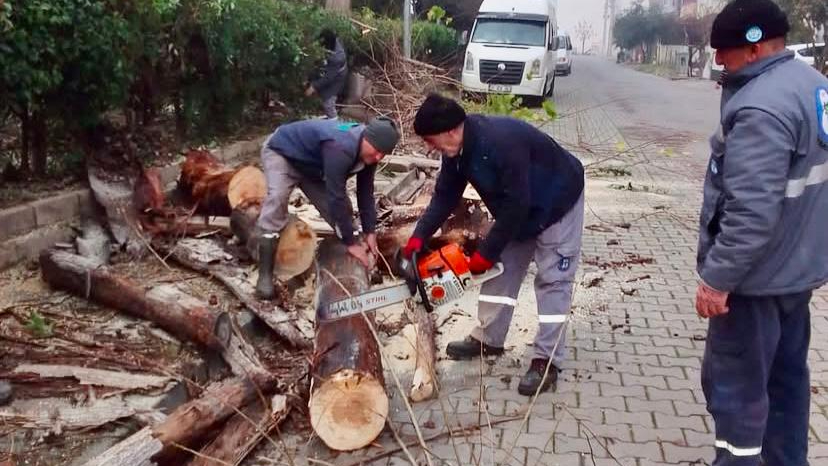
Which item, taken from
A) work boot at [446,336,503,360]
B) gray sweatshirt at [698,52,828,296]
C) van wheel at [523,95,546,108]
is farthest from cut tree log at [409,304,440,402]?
van wheel at [523,95,546,108]

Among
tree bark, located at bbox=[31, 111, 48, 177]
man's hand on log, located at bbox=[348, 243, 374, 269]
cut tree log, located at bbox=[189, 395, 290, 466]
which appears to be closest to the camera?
cut tree log, located at bbox=[189, 395, 290, 466]

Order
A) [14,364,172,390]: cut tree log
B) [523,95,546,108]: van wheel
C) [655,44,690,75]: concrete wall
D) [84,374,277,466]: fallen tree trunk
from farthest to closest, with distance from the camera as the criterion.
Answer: [655,44,690,75]: concrete wall, [523,95,546,108]: van wheel, [14,364,172,390]: cut tree log, [84,374,277,466]: fallen tree trunk

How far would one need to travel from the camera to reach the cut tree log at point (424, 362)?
150 inches

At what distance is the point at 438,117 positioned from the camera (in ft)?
11.3

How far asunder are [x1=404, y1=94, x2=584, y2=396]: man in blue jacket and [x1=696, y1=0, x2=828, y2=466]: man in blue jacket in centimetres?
89

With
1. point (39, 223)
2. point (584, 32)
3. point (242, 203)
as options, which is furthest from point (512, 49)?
point (584, 32)

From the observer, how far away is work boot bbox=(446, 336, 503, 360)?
432cm

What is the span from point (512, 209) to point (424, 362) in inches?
39.0

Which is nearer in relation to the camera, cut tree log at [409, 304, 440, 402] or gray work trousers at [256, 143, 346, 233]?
cut tree log at [409, 304, 440, 402]

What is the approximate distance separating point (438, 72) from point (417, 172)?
3518mm

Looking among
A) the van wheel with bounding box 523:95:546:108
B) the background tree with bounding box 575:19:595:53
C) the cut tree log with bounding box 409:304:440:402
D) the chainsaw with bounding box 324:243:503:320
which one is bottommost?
the background tree with bounding box 575:19:595:53

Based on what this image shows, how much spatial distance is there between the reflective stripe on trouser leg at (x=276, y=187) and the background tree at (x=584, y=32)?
10101 centimetres

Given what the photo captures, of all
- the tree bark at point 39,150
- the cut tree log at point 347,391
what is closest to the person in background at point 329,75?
the tree bark at point 39,150

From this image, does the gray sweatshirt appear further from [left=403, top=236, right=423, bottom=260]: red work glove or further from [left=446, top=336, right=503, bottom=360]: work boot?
[left=446, top=336, right=503, bottom=360]: work boot
